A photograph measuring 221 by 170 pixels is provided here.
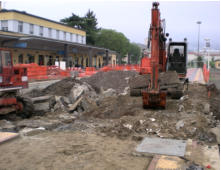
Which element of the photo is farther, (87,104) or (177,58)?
(177,58)

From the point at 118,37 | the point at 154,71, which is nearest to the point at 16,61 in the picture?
the point at 154,71

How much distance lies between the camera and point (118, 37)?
6309cm

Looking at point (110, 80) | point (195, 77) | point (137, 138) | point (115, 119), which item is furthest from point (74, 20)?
point (137, 138)

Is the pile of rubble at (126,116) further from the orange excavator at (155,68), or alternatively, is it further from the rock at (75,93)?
the orange excavator at (155,68)

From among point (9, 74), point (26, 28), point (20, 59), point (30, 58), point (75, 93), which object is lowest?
point (75, 93)

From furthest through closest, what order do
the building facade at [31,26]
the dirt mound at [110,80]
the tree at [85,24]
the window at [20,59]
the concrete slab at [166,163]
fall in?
the tree at [85,24] → the building facade at [31,26] → the window at [20,59] → the dirt mound at [110,80] → the concrete slab at [166,163]

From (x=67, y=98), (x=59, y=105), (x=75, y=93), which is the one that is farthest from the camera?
(x=75, y=93)

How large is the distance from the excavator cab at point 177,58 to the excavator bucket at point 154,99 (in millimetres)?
4318

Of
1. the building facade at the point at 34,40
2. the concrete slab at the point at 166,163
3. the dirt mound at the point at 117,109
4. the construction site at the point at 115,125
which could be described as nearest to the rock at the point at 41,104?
the construction site at the point at 115,125

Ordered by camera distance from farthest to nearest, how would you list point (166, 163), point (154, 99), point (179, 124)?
point (154, 99)
point (179, 124)
point (166, 163)

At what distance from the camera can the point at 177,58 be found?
14.6 metres

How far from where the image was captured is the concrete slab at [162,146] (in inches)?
242

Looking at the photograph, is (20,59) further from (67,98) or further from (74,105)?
(74,105)

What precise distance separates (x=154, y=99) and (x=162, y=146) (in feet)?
12.8
